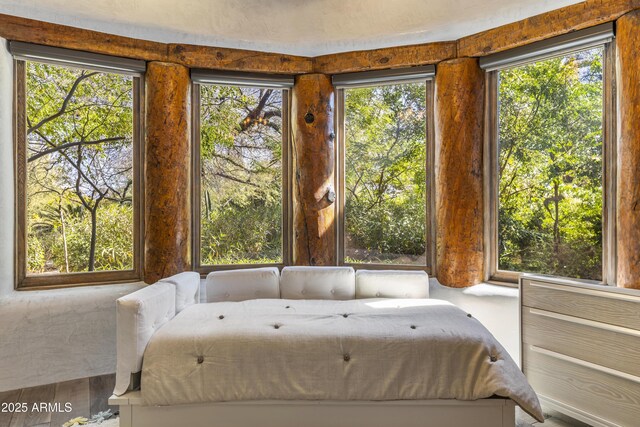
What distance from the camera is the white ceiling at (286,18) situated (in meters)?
2.63

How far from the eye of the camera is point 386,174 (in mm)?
3334

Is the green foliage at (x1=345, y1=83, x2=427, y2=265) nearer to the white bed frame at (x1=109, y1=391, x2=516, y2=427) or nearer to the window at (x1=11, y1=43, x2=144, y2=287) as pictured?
the white bed frame at (x1=109, y1=391, x2=516, y2=427)

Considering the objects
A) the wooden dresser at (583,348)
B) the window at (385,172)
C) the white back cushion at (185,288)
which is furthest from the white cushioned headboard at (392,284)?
the white back cushion at (185,288)

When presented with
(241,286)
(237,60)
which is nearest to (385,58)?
(237,60)

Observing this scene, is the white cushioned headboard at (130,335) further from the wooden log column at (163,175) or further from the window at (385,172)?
the window at (385,172)

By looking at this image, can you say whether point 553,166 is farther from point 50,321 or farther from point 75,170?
point 50,321

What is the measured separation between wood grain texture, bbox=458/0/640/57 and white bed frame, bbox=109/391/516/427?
7.93 ft

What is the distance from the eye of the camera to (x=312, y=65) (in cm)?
332

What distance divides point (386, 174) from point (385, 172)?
0.07ft

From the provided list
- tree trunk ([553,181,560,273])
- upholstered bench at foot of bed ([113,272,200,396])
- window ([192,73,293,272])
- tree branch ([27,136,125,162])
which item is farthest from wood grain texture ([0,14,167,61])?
tree trunk ([553,181,560,273])

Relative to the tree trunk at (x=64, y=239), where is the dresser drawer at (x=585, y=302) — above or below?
below

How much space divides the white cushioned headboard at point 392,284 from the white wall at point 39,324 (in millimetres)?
1887

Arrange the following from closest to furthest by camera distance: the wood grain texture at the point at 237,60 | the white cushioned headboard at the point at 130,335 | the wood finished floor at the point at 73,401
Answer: the white cushioned headboard at the point at 130,335, the wood finished floor at the point at 73,401, the wood grain texture at the point at 237,60

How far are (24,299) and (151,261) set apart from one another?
84 cm
